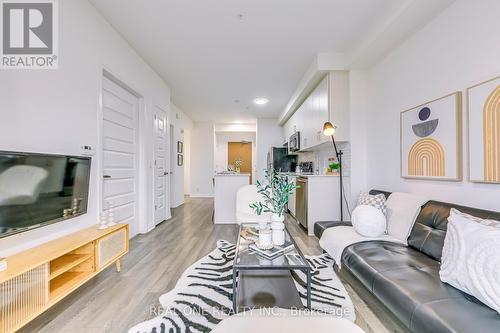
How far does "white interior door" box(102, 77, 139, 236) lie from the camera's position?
2.93 m

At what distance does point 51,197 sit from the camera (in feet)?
6.02

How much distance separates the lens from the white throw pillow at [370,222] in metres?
2.30

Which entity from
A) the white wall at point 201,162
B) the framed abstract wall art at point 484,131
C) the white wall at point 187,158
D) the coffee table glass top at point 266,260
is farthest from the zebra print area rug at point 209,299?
the white wall at point 187,158

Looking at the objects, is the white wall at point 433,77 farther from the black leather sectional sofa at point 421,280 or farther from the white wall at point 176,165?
the white wall at point 176,165

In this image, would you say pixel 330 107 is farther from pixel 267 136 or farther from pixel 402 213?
pixel 267 136

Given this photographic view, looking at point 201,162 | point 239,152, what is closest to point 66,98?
point 201,162

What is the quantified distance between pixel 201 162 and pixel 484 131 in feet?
24.4

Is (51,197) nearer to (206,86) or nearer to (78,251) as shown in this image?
(78,251)

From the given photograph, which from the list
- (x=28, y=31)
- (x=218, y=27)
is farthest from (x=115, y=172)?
(x=218, y=27)

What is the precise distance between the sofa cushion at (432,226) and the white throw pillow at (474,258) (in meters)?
0.25

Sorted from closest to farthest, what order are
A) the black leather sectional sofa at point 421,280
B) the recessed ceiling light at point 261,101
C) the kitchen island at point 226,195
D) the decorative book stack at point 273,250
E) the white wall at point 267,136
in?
the black leather sectional sofa at point 421,280 → the decorative book stack at point 273,250 → the kitchen island at point 226,195 → the recessed ceiling light at point 261,101 → the white wall at point 267,136

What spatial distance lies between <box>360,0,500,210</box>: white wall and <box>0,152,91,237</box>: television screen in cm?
341

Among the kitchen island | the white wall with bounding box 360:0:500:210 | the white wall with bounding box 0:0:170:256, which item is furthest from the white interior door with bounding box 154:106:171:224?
the white wall with bounding box 360:0:500:210

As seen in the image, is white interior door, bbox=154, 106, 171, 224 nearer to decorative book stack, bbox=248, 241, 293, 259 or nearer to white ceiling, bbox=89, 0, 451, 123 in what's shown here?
white ceiling, bbox=89, 0, 451, 123
